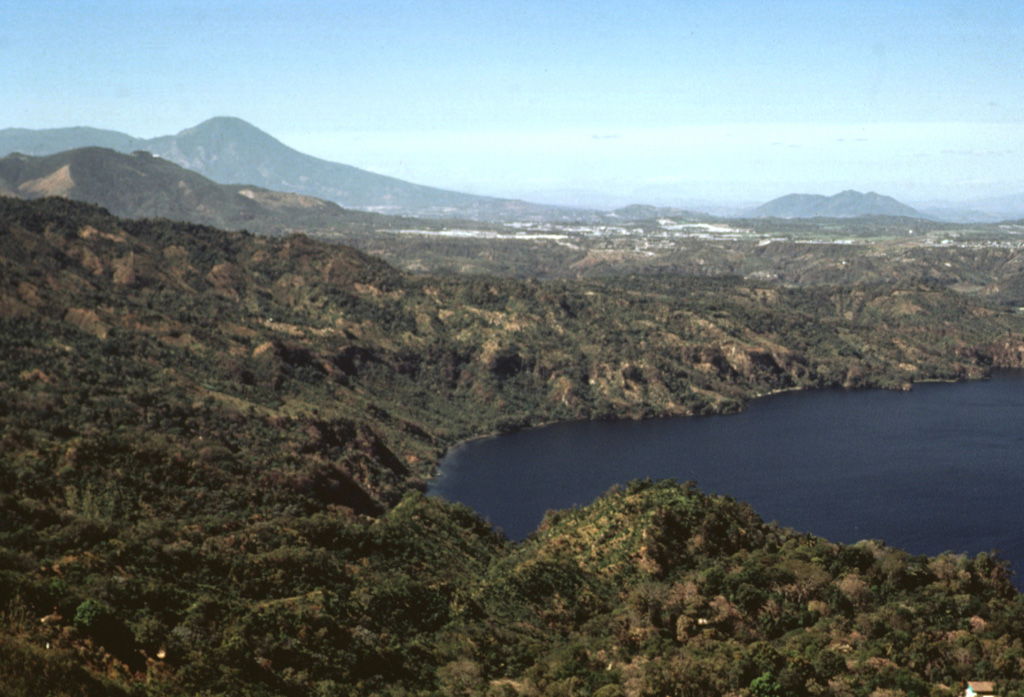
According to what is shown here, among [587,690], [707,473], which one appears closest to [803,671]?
[587,690]

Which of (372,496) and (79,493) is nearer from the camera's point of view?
(79,493)

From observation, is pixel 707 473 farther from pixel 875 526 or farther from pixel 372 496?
pixel 372 496

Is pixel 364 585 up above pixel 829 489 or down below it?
above

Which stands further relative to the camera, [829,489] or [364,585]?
[829,489]

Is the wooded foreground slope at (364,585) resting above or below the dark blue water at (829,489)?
above

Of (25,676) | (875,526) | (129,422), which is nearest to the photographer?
(25,676)

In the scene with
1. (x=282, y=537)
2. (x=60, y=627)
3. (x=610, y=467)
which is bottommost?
(x=610, y=467)

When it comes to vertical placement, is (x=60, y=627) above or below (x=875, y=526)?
above

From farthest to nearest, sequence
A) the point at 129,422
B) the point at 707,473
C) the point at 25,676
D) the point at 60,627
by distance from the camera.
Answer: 1. the point at 707,473
2. the point at 129,422
3. the point at 60,627
4. the point at 25,676

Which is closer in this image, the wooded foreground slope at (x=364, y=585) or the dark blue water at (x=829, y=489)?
the wooded foreground slope at (x=364, y=585)

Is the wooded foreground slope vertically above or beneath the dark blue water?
above

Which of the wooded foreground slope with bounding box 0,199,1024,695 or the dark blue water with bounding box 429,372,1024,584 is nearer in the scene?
the wooded foreground slope with bounding box 0,199,1024,695
